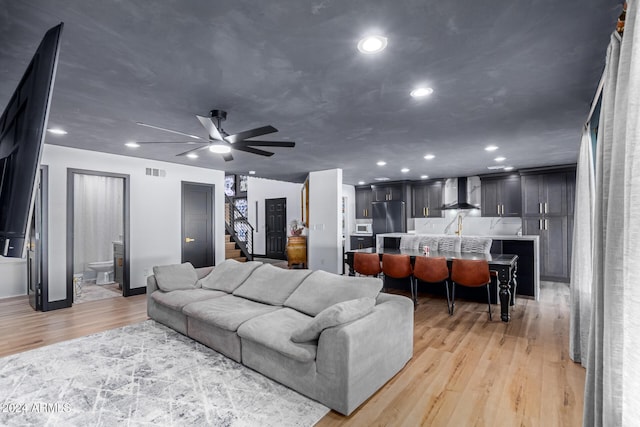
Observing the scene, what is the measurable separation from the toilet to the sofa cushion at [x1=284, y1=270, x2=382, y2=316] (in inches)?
→ 203

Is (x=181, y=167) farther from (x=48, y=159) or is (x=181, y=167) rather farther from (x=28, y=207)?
(x=28, y=207)

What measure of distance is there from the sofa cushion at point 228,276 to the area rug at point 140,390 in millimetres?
880

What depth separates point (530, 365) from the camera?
115 inches

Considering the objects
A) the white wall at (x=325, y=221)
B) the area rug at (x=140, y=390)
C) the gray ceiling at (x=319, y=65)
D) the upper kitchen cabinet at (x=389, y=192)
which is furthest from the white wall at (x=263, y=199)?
the area rug at (x=140, y=390)

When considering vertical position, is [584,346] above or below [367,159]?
below

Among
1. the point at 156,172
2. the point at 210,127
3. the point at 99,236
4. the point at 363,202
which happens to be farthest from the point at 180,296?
the point at 363,202

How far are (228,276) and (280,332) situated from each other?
1836 millimetres

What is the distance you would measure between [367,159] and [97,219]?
604 cm

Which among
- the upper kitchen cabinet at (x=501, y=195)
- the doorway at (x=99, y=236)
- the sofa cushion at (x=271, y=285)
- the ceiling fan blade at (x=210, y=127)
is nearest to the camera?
the ceiling fan blade at (x=210, y=127)

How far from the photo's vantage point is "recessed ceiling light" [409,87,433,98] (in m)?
2.77

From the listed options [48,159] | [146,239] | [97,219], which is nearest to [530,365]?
[146,239]

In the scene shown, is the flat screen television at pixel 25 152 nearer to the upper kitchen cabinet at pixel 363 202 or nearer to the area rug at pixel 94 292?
the area rug at pixel 94 292

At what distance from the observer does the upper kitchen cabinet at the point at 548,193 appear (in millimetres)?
6668

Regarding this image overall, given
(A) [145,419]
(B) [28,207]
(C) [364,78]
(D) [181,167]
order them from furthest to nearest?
(D) [181,167] < (C) [364,78] < (A) [145,419] < (B) [28,207]
